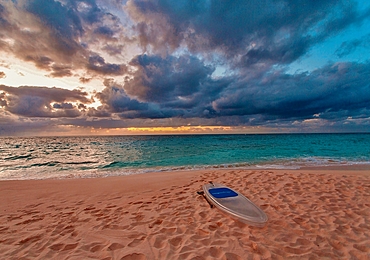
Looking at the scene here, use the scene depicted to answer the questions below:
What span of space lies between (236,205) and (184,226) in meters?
1.67

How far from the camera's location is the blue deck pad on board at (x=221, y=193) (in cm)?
562

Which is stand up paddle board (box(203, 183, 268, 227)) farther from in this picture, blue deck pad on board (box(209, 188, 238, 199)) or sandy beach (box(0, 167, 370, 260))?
sandy beach (box(0, 167, 370, 260))

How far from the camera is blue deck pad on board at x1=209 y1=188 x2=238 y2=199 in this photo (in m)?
5.62

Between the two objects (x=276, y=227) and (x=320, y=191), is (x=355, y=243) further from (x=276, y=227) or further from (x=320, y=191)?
(x=320, y=191)

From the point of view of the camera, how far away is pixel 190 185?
7.97m

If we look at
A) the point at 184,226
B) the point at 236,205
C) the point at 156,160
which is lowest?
the point at 156,160

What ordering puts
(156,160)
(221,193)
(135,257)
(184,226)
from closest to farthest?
(135,257), (184,226), (221,193), (156,160)

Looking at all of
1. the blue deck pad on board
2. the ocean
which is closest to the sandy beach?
the blue deck pad on board

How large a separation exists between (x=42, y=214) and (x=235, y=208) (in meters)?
5.83

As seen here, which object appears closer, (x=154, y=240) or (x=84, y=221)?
(x=154, y=240)

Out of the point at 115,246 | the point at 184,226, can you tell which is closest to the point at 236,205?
the point at 184,226

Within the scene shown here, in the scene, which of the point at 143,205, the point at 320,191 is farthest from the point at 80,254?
the point at 320,191

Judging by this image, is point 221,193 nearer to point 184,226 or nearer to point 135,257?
point 184,226

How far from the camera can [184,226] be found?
4.19 meters
